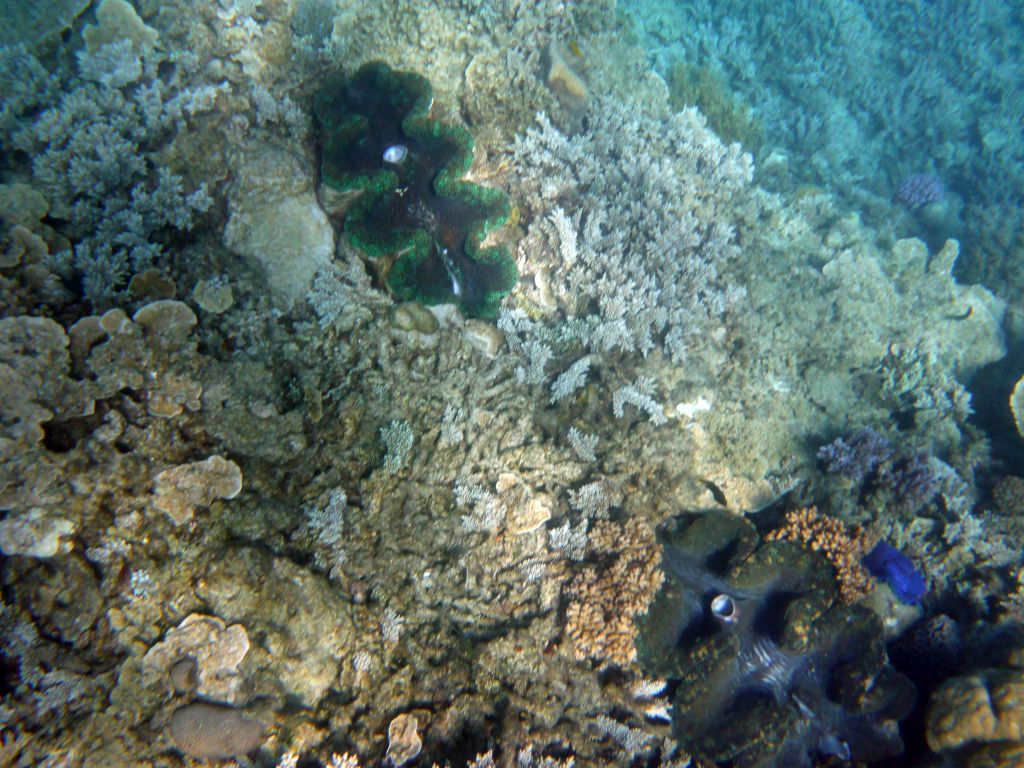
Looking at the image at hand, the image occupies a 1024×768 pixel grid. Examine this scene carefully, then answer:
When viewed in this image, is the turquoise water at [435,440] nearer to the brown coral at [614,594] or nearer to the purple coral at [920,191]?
the brown coral at [614,594]

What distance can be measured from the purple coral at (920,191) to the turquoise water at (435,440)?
515 cm

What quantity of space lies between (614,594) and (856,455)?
9.95 ft

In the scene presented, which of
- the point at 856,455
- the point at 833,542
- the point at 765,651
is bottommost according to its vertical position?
the point at 765,651

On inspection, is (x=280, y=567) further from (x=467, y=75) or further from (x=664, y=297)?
(x=467, y=75)

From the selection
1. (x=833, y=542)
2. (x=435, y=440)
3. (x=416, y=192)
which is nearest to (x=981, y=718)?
(x=833, y=542)

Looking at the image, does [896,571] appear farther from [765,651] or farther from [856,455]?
[765,651]

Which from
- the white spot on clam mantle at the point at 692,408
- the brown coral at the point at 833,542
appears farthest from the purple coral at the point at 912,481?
the white spot on clam mantle at the point at 692,408

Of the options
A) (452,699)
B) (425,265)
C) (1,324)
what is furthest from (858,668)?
(1,324)

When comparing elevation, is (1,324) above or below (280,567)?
above

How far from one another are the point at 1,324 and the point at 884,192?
489 inches

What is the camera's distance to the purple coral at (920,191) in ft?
31.2

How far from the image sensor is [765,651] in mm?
3979

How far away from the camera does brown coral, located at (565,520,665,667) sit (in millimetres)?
3627

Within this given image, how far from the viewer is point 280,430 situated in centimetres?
347
